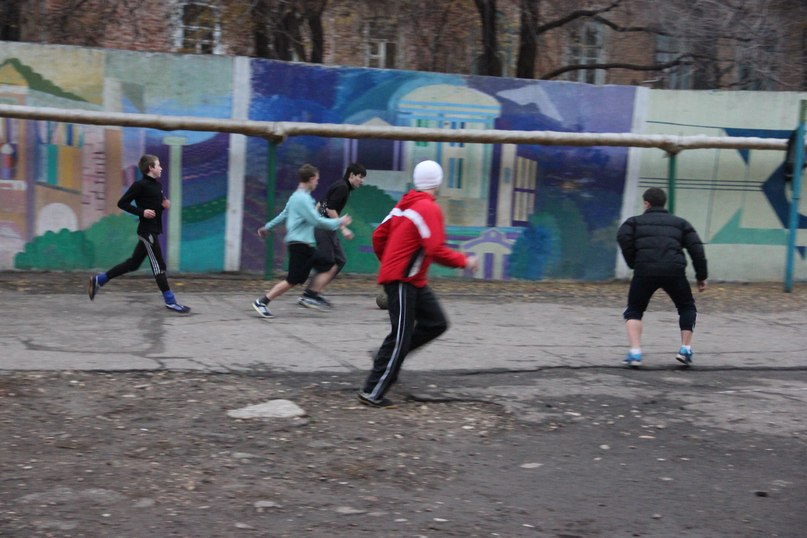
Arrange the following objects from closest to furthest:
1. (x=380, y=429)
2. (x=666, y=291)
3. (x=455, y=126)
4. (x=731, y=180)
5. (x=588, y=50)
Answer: (x=380, y=429) < (x=666, y=291) < (x=455, y=126) < (x=731, y=180) < (x=588, y=50)

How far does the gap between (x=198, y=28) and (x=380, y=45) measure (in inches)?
120

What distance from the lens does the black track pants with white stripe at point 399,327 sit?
6.45 metres

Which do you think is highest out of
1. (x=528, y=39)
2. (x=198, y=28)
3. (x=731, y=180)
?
(x=528, y=39)

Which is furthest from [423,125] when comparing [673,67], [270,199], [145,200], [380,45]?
[673,67]

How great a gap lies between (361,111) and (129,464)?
7489mm

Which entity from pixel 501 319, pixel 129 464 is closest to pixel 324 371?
pixel 129 464

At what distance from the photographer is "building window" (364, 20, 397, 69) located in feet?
48.6

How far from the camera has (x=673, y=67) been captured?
16.7m

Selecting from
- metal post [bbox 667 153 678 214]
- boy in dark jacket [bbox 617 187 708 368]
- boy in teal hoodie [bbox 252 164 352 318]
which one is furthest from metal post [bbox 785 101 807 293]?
boy in teal hoodie [bbox 252 164 352 318]

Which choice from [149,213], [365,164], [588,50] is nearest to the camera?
[149,213]

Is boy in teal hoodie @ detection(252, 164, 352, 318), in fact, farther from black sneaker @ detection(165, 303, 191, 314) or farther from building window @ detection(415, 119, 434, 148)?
building window @ detection(415, 119, 434, 148)

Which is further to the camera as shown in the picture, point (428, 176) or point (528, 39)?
point (528, 39)

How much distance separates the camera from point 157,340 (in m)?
8.20

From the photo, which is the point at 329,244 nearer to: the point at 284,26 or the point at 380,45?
the point at 284,26
